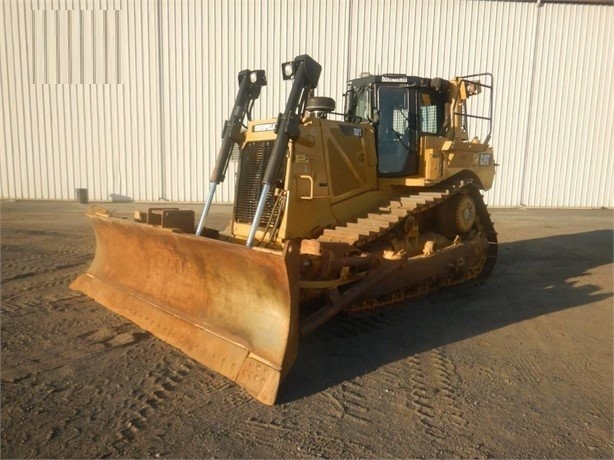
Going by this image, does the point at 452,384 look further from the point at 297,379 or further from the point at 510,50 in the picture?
the point at 510,50

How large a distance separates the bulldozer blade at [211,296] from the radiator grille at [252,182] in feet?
3.70

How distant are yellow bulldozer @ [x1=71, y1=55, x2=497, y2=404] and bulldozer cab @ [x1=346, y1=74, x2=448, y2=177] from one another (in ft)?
0.05

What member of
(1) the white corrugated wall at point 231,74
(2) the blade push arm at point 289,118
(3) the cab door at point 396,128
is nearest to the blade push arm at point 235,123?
(2) the blade push arm at point 289,118

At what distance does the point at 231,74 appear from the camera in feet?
48.4

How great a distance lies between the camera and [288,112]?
14.7ft

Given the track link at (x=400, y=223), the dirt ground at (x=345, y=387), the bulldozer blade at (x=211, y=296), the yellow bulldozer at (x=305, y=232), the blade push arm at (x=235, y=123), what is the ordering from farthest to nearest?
the blade push arm at (x=235, y=123)
the track link at (x=400, y=223)
the yellow bulldozer at (x=305, y=232)
the bulldozer blade at (x=211, y=296)
the dirt ground at (x=345, y=387)

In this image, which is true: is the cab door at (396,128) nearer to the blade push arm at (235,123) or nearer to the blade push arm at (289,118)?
the blade push arm at (289,118)

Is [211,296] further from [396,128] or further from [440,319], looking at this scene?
[396,128]

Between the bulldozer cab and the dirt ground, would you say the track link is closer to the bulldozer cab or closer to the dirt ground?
the dirt ground

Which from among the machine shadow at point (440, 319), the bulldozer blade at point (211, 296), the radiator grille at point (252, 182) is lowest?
the machine shadow at point (440, 319)

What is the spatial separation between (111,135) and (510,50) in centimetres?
1372

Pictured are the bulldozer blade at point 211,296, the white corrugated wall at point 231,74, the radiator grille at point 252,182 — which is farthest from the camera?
the white corrugated wall at point 231,74

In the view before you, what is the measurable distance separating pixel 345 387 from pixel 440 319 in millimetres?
2023

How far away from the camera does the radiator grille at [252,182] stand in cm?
507
